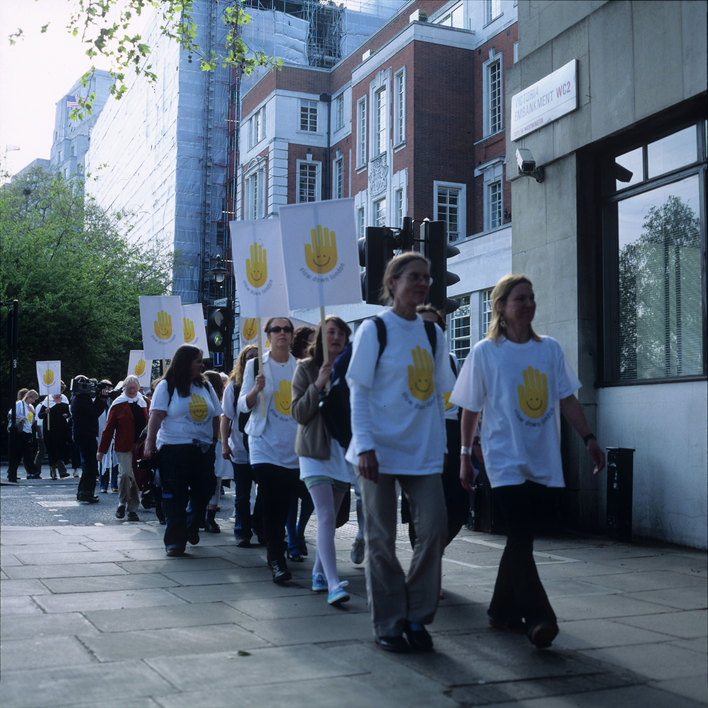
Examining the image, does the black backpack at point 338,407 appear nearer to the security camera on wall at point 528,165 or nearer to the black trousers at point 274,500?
the black trousers at point 274,500

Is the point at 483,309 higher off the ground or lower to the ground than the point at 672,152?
higher

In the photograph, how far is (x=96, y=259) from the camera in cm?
3791

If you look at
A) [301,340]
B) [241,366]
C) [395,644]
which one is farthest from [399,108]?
[395,644]

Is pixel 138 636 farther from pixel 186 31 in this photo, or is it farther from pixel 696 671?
pixel 186 31

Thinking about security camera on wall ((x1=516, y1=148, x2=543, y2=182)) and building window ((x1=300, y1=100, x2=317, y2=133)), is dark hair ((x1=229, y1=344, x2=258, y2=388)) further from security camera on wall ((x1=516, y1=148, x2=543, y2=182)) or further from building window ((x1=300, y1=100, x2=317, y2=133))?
building window ((x1=300, y1=100, x2=317, y2=133))

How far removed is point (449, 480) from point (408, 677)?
2.41m

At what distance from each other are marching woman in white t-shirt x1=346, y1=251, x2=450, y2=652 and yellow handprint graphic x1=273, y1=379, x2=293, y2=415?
96.5 inches

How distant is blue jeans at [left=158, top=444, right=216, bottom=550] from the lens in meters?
8.38

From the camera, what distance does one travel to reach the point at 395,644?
15.2 ft

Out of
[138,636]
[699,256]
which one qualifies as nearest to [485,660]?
[138,636]

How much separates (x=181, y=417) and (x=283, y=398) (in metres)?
1.56

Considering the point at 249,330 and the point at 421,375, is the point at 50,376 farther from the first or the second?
the point at 421,375

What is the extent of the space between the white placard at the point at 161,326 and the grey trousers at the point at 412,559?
27.0 feet

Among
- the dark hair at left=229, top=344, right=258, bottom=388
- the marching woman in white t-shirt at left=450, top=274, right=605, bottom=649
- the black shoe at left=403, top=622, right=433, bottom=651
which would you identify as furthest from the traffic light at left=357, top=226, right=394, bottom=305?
the black shoe at left=403, top=622, right=433, bottom=651
